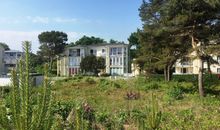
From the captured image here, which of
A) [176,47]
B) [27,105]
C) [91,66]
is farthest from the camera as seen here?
[91,66]

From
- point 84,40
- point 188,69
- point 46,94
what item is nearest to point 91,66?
point 188,69

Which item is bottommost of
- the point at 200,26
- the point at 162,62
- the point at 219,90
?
the point at 219,90

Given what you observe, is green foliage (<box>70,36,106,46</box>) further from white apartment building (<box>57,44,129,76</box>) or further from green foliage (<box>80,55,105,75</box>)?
green foliage (<box>80,55,105,75</box>)

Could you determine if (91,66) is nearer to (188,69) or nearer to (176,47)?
(188,69)

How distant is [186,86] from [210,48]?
680 centimetres

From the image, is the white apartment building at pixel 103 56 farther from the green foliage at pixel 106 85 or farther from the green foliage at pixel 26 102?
the green foliage at pixel 26 102

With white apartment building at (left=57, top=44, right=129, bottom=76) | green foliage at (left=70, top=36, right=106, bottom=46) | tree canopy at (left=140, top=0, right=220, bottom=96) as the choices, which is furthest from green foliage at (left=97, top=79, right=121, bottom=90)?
green foliage at (left=70, top=36, right=106, bottom=46)

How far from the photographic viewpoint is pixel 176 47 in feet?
109

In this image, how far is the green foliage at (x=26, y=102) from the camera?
2.28 metres

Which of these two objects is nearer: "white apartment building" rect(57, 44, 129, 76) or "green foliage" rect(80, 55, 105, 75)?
"green foliage" rect(80, 55, 105, 75)

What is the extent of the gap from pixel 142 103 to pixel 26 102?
19.9 metres

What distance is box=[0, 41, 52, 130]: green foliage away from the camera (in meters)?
2.28

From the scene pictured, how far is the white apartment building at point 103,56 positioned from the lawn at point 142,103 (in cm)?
4179

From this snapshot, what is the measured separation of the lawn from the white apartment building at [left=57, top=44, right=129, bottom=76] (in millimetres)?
41792
